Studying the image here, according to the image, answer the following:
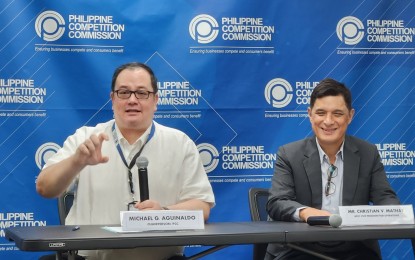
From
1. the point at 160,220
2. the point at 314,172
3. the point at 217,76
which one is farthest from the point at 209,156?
the point at 160,220

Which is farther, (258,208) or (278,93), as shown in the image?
(278,93)

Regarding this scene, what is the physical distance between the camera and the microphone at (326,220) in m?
3.00

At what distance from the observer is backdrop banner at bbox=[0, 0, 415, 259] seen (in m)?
4.63

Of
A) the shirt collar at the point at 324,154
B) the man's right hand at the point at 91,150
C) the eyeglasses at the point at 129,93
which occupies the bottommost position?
the man's right hand at the point at 91,150

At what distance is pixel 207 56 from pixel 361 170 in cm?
162

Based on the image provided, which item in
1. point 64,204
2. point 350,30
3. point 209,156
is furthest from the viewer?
point 350,30

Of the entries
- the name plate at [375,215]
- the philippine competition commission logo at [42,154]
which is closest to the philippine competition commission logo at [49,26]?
the philippine competition commission logo at [42,154]

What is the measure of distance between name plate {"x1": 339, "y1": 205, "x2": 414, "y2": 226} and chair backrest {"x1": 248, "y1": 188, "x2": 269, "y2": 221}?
87cm

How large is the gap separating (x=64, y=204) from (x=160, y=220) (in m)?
0.96

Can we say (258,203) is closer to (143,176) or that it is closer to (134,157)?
(134,157)

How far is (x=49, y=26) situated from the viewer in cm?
467

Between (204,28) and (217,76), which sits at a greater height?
(204,28)

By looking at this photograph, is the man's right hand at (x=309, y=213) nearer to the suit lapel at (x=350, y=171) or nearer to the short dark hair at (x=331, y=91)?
the suit lapel at (x=350, y=171)

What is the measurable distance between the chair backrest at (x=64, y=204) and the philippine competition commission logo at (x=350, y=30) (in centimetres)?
252
